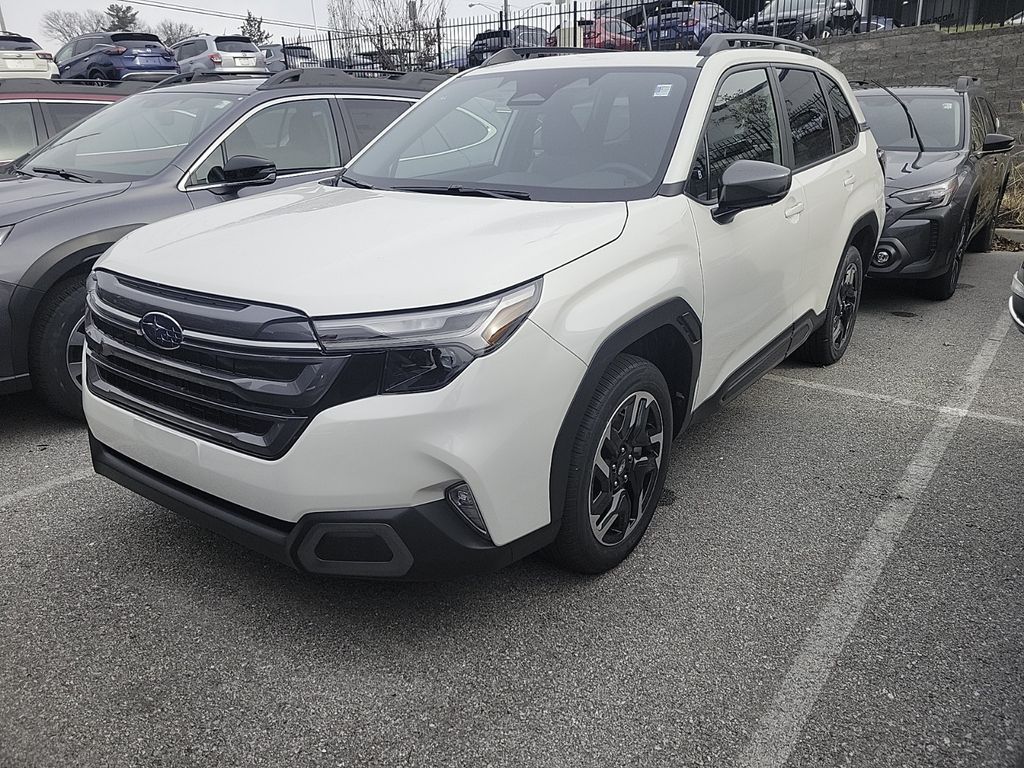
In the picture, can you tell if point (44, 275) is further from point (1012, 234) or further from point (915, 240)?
point (1012, 234)

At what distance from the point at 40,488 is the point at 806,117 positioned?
4.17m

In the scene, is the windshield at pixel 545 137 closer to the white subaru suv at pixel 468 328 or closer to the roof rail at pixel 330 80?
the white subaru suv at pixel 468 328

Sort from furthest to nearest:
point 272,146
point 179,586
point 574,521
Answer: point 272,146 < point 179,586 < point 574,521

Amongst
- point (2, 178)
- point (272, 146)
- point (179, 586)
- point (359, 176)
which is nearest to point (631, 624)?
point (179, 586)

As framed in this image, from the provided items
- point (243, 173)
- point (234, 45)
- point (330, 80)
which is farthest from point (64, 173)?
point (234, 45)

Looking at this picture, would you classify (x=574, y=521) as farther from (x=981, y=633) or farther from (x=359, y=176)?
(x=359, y=176)

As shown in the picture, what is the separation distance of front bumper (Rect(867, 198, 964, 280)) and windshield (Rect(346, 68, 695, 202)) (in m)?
3.74

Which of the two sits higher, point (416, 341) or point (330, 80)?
point (330, 80)

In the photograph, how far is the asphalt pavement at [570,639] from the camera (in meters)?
2.27

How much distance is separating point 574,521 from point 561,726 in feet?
2.08

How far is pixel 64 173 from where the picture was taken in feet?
15.9

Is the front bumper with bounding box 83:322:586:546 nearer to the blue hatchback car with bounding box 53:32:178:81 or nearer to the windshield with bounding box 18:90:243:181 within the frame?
the windshield with bounding box 18:90:243:181

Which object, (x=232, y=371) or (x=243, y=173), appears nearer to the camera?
Answer: (x=232, y=371)

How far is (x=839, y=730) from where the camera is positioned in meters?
2.30
